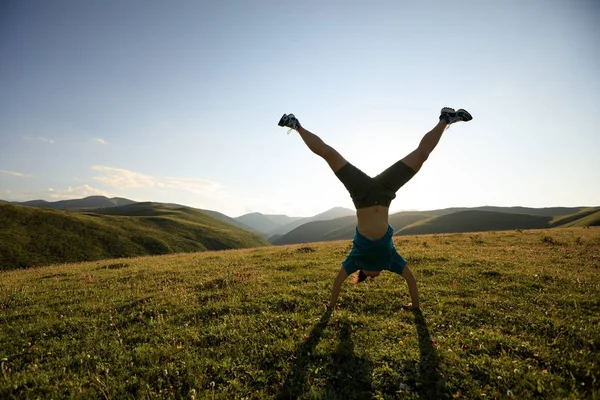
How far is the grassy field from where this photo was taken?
5.24m

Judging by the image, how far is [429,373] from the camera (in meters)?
5.44

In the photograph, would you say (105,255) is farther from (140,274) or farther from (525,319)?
(525,319)

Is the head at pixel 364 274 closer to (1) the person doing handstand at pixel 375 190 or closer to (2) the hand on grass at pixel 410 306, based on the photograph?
(1) the person doing handstand at pixel 375 190

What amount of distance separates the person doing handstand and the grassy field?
5.73ft

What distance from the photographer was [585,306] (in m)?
8.13

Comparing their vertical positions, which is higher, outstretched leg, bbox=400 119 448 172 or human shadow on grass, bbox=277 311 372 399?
outstretched leg, bbox=400 119 448 172

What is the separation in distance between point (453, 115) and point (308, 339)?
23.4 feet

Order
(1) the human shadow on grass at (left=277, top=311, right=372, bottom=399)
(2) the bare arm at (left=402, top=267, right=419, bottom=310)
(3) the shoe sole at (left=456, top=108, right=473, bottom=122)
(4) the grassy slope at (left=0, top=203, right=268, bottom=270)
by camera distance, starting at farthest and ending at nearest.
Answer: (4) the grassy slope at (left=0, top=203, right=268, bottom=270)
(3) the shoe sole at (left=456, top=108, right=473, bottom=122)
(2) the bare arm at (left=402, top=267, right=419, bottom=310)
(1) the human shadow on grass at (left=277, top=311, right=372, bottom=399)

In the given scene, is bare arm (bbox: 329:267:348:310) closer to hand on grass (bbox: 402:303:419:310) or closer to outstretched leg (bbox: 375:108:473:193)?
hand on grass (bbox: 402:303:419:310)

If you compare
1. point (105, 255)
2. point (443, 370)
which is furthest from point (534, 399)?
point (105, 255)

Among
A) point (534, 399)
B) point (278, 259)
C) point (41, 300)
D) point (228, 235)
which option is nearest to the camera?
point (534, 399)

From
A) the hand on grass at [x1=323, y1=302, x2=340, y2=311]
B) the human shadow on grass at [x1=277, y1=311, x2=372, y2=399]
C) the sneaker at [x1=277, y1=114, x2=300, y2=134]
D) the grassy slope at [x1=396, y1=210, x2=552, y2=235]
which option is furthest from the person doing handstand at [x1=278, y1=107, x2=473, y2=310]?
the grassy slope at [x1=396, y1=210, x2=552, y2=235]

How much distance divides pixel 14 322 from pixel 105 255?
229 ft

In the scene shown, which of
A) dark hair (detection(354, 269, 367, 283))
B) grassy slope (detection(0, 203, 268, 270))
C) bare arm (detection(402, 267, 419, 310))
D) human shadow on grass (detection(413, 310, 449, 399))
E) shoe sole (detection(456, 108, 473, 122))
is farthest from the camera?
grassy slope (detection(0, 203, 268, 270))
